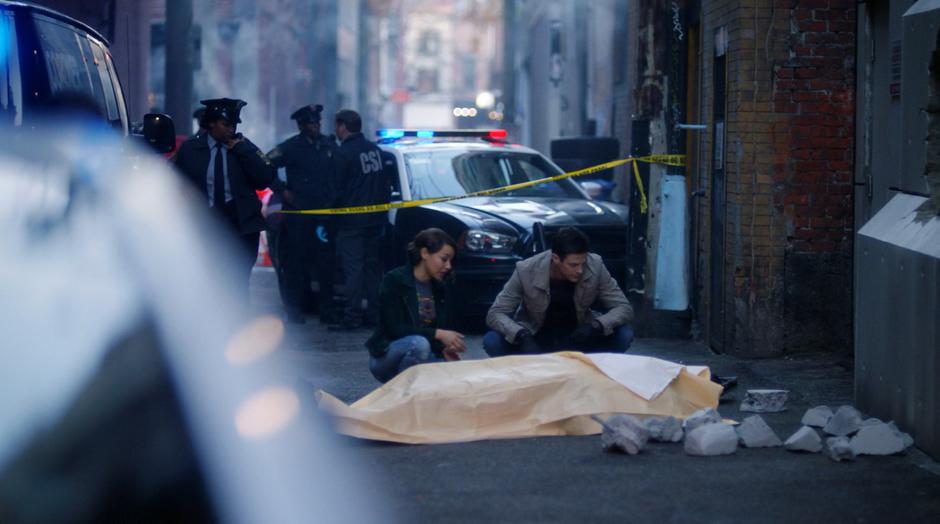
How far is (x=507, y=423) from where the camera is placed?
23.7 ft

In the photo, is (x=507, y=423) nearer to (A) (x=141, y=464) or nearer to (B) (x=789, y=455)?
(B) (x=789, y=455)

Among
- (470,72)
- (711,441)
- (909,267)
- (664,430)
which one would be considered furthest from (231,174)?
(470,72)

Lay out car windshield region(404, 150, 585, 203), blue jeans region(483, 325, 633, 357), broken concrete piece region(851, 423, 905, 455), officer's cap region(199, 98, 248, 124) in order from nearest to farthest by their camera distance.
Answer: broken concrete piece region(851, 423, 905, 455) < blue jeans region(483, 325, 633, 357) < officer's cap region(199, 98, 248, 124) < car windshield region(404, 150, 585, 203)

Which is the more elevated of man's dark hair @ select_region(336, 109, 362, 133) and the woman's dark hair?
man's dark hair @ select_region(336, 109, 362, 133)

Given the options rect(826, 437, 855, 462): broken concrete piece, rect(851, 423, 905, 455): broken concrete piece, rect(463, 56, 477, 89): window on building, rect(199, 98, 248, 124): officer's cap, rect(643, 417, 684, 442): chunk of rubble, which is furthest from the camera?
rect(463, 56, 477, 89): window on building

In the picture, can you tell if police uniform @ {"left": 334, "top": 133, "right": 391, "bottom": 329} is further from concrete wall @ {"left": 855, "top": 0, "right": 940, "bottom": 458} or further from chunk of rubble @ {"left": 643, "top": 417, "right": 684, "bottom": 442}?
chunk of rubble @ {"left": 643, "top": 417, "right": 684, "bottom": 442}

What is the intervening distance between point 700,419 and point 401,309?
1.84 m

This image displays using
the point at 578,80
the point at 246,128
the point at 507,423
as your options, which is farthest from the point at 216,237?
the point at 246,128

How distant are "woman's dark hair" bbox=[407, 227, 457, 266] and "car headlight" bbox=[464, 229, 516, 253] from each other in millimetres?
3541

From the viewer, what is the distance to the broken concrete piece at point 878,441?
6.60m

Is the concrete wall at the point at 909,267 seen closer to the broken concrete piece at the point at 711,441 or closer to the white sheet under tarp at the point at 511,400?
the broken concrete piece at the point at 711,441

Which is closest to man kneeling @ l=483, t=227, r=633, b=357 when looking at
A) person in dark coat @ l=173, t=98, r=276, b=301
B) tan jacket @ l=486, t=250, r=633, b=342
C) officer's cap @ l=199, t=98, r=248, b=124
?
tan jacket @ l=486, t=250, r=633, b=342

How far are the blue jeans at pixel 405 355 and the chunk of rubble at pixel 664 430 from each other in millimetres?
1401

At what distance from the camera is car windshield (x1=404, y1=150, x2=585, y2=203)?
496 inches
